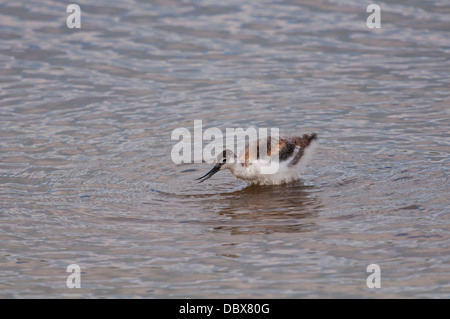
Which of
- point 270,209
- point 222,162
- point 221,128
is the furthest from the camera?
point 221,128

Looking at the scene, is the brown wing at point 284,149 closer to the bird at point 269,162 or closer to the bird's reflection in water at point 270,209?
the bird at point 269,162

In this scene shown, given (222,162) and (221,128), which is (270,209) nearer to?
(222,162)

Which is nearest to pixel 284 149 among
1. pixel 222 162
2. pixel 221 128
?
pixel 222 162

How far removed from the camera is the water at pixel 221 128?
280 inches

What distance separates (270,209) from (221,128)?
97.2 inches

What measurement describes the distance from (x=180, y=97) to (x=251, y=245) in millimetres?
4644

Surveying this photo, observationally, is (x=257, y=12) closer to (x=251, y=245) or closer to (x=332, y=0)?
(x=332, y=0)

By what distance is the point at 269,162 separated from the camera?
9.52 meters

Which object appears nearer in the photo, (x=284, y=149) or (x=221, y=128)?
(x=284, y=149)

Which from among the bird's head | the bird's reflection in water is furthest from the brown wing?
the bird's reflection in water

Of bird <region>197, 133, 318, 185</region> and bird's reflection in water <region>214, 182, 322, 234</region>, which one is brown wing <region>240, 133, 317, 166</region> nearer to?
bird <region>197, 133, 318, 185</region>

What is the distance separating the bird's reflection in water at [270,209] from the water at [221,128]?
3 centimetres

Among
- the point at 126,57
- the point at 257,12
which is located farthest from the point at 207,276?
the point at 257,12

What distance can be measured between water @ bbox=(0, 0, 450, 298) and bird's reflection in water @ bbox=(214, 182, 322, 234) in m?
0.03
